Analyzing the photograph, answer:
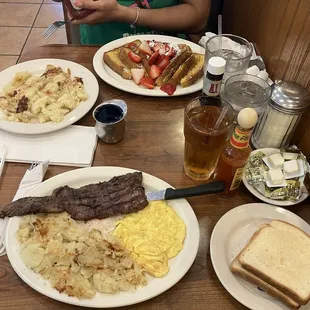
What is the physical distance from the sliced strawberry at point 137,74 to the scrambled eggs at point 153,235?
0.63 metres

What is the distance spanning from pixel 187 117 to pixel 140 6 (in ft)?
3.19

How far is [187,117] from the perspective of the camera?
1101 millimetres

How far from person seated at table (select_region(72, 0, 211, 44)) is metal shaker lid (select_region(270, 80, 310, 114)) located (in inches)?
33.7

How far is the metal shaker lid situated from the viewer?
1.11 meters

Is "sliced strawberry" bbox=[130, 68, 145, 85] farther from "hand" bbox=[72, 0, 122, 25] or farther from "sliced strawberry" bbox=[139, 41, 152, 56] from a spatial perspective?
"hand" bbox=[72, 0, 122, 25]

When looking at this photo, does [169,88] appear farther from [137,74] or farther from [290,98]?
[290,98]

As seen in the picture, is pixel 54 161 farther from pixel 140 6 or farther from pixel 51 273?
pixel 140 6

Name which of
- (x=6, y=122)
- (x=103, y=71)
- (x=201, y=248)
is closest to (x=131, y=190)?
(x=201, y=248)

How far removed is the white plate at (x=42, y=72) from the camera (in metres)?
1.28

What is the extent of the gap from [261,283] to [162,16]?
1357mm

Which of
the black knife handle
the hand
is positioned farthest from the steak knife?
the hand

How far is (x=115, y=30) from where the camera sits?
1.91m

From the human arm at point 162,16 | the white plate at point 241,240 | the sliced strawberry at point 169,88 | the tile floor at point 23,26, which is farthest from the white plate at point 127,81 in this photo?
the tile floor at point 23,26

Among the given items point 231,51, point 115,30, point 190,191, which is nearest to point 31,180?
point 190,191
